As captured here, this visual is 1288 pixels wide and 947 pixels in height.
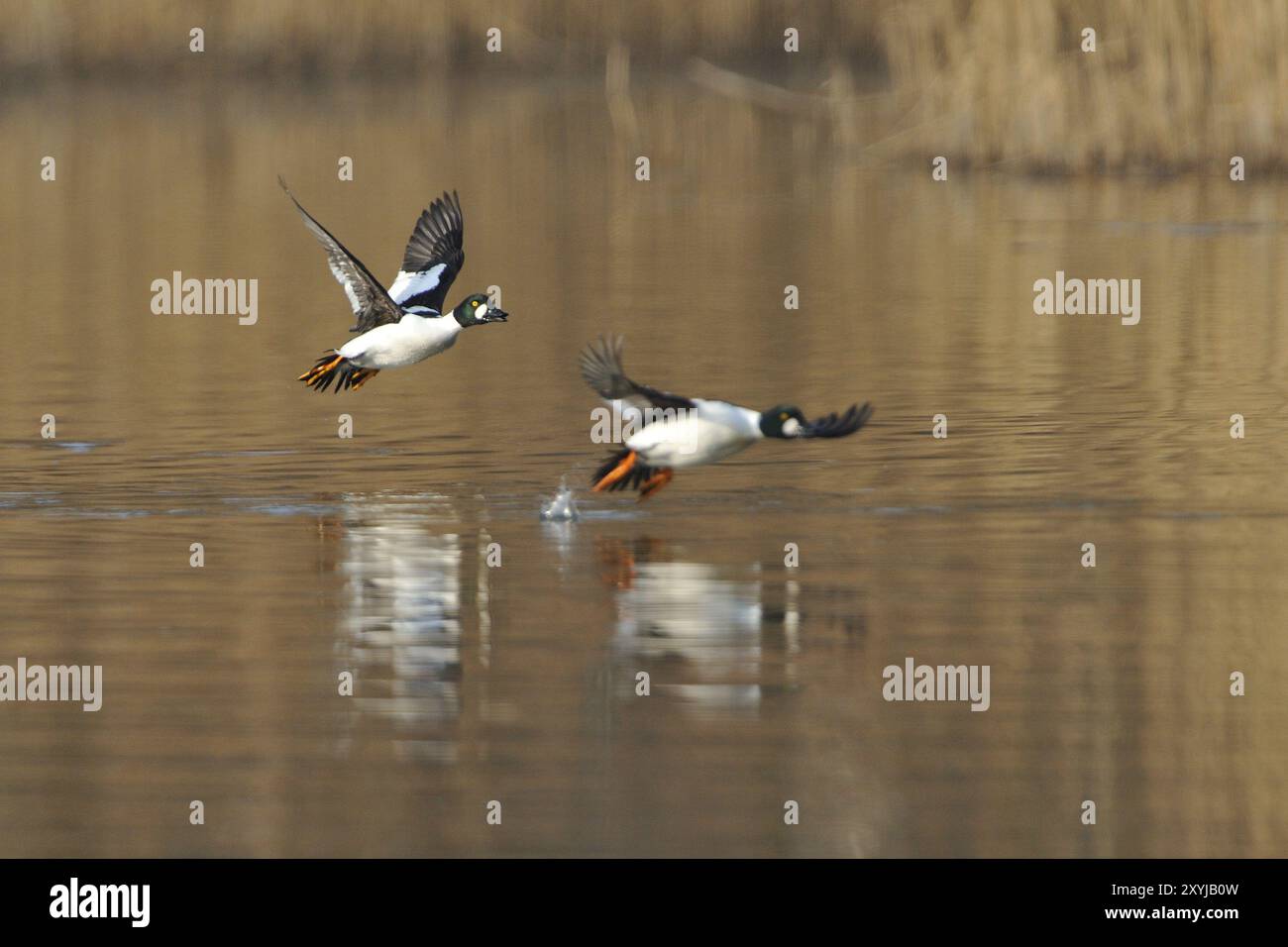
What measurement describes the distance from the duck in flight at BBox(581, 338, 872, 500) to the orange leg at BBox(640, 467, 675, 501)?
0.18 m

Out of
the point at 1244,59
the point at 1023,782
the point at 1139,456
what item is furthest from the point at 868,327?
the point at 1023,782

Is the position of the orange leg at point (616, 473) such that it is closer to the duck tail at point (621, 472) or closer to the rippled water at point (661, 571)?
the duck tail at point (621, 472)

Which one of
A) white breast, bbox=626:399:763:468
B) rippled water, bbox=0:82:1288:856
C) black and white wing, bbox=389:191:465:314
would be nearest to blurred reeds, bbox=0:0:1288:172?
rippled water, bbox=0:82:1288:856

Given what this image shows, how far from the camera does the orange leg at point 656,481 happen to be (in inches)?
552

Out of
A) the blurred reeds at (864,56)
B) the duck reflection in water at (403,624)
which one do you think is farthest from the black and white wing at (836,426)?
→ the blurred reeds at (864,56)

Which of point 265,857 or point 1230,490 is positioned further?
point 1230,490

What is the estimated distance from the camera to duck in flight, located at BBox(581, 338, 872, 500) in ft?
44.0

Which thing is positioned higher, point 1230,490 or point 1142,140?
point 1142,140

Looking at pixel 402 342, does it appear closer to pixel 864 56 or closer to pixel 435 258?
pixel 435 258

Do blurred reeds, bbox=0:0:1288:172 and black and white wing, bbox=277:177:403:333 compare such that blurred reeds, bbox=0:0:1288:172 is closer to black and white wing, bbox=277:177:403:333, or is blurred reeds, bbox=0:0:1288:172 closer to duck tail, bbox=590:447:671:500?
black and white wing, bbox=277:177:403:333

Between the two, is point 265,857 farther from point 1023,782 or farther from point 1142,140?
point 1142,140

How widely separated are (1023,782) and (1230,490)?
597 centimetres

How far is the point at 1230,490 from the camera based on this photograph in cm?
1489

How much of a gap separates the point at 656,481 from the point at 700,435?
0.68m
